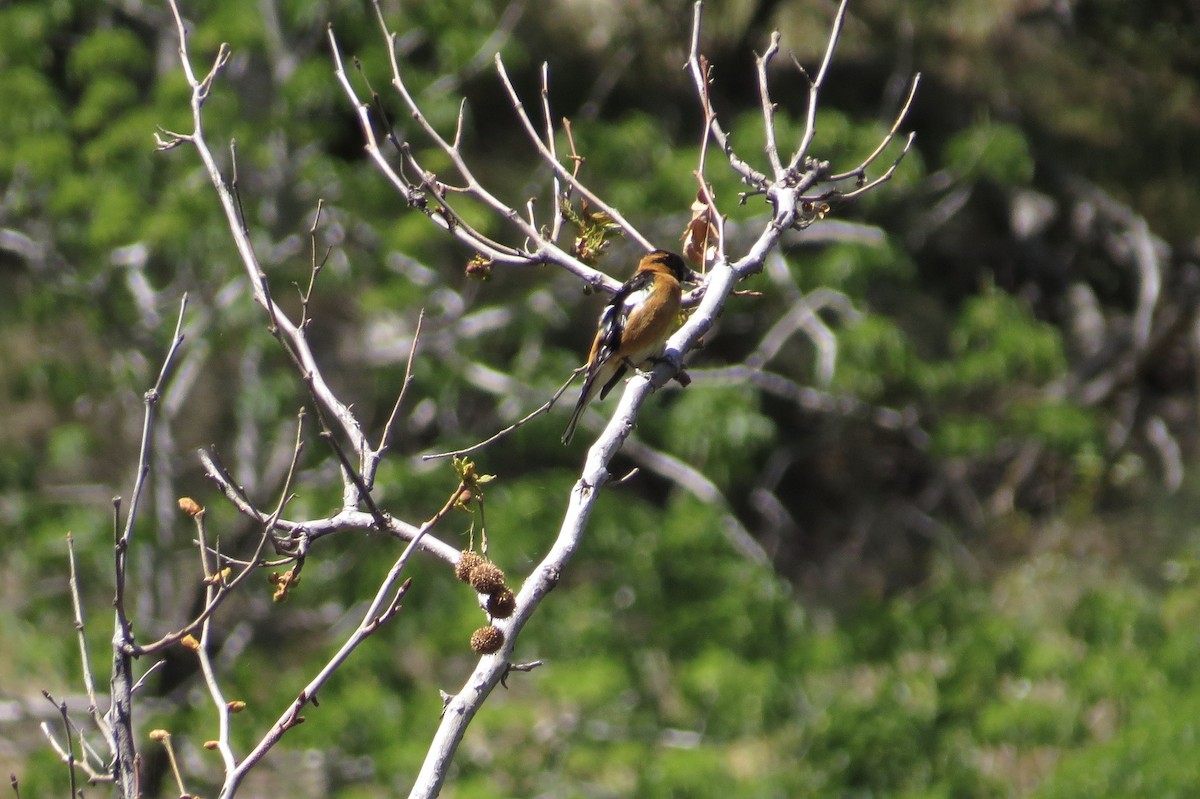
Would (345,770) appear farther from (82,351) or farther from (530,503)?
(82,351)

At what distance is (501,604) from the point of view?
7.00ft

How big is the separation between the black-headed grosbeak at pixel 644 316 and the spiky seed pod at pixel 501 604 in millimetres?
1507

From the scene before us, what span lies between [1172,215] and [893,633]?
6.58 metres

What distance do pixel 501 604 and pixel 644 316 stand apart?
172 centimetres

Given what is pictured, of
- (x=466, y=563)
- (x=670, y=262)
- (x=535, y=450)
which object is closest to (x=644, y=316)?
(x=670, y=262)

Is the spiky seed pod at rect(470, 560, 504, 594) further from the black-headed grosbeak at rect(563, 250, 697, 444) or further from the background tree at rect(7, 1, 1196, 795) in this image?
the background tree at rect(7, 1, 1196, 795)

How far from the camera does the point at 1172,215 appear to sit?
13234 mm

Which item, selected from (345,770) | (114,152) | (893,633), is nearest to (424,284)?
(114,152)

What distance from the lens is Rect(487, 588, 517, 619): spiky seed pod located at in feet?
6.99

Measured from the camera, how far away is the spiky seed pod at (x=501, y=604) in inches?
83.9

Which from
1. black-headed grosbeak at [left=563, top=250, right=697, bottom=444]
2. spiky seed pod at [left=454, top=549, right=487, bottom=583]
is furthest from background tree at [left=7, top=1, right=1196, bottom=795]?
spiky seed pod at [left=454, top=549, right=487, bottom=583]

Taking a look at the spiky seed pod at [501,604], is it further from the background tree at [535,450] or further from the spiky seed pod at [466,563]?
the background tree at [535,450]

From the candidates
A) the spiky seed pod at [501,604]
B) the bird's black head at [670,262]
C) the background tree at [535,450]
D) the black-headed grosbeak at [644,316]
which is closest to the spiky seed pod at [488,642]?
the spiky seed pod at [501,604]

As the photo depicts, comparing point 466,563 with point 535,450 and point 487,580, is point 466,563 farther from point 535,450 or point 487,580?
point 535,450
